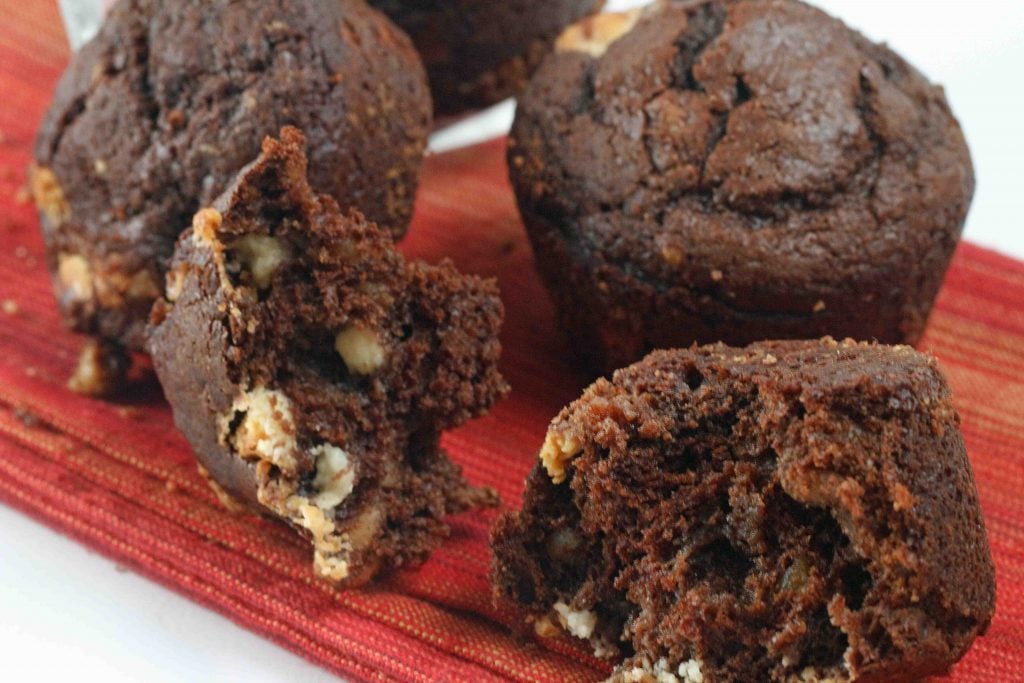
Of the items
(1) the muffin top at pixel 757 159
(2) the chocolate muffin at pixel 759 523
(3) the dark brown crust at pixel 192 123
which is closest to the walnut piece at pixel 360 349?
(2) the chocolate muffin at pixel 759 523

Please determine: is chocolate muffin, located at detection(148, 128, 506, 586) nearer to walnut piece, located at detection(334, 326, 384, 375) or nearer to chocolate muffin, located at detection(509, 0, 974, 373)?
walnut piece, located at detection(334, 326, 384, 375)

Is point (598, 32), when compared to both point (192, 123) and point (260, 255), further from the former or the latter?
point (260, 255)

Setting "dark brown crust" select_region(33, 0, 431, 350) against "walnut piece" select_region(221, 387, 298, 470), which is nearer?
"walnut piece" select_region(221, 387, 298, 470)

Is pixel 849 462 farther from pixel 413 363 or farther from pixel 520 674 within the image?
pixel 413 363

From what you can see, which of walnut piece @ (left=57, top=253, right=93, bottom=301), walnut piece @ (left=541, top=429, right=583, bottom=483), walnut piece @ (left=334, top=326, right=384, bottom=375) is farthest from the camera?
walnut piece @ (left=57, top=253, right=93, bottom=301)

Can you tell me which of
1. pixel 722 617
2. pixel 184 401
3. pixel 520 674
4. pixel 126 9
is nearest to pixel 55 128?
pixel 126 9

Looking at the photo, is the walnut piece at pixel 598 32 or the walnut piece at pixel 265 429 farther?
the walnut piece at pixel 598 32

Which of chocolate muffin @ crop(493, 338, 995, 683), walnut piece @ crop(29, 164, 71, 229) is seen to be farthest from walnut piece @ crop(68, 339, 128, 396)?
chocolate muffin @ crop(493, 338, 995, 683)

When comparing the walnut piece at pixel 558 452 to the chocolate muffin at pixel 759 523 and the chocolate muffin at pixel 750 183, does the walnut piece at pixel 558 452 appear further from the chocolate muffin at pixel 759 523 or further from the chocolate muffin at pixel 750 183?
the chocolate muffin at pixel 750 183
